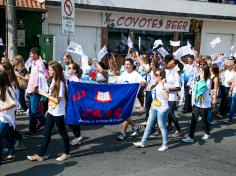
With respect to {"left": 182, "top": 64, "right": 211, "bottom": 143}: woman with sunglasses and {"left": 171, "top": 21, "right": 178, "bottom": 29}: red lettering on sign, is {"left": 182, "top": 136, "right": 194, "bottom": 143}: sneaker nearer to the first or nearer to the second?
{"left": 182, "top": 64, "right": 211, "bottom": 143}: woman with sunglasses

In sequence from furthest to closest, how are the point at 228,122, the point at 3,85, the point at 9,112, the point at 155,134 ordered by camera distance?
the point at 228,122 < the point at 155,134 < the point at 9,112 < the point at 3,85

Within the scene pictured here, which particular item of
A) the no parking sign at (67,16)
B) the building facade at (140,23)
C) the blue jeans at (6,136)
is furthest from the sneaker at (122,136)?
the building facade at (140,23)

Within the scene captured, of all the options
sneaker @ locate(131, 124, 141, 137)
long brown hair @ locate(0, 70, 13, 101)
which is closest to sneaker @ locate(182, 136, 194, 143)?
sneaker @ locate(131, 124, 141, 137)

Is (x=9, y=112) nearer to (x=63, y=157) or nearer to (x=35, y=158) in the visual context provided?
(x=35, y=158)

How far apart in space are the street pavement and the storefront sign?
11331mm

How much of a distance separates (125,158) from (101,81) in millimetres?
3136

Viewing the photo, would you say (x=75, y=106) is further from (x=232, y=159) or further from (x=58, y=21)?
(x=58, y=21)

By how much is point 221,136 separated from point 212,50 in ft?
51.5

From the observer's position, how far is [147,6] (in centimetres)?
1881

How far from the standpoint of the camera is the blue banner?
6883 millimetres

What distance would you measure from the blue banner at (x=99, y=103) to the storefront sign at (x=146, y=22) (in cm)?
1160

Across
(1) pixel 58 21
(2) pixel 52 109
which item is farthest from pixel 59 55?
(2) pixel 52 109

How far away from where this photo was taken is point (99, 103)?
712 cm

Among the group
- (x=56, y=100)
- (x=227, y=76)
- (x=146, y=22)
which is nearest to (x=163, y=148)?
(x=56, y=100)
